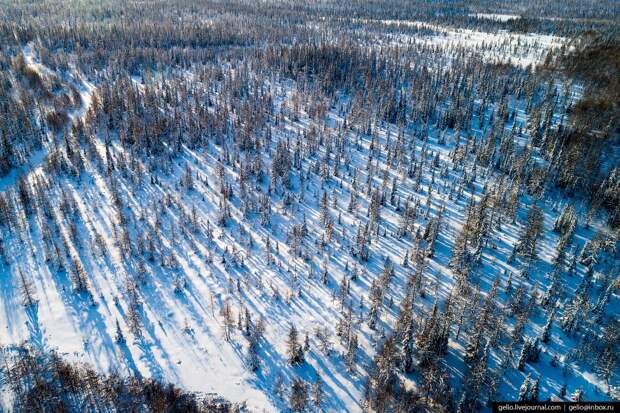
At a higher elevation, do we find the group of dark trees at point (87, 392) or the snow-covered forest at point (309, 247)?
the snow-covered forest at point (309, 247)

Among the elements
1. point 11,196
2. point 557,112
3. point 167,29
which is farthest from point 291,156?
point 167,29

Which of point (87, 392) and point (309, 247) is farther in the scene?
point (309, 247)

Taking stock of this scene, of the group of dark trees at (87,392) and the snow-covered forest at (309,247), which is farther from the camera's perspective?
the snow-covered forest at (309,247)

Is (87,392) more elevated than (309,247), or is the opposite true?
(309,247)

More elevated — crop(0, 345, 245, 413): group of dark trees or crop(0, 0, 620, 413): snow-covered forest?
crop(0, 0, 620, 413): snow-covered forest

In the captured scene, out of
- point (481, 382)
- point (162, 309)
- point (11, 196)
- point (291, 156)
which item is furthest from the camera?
point (291, 156)

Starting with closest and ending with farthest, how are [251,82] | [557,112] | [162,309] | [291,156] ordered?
[162,309] → [291,156] → [557,112] → [251,82]

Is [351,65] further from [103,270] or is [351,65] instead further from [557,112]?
[103,270]

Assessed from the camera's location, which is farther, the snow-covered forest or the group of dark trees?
the snow-covered forest
